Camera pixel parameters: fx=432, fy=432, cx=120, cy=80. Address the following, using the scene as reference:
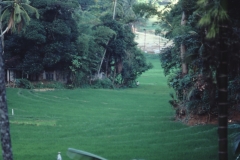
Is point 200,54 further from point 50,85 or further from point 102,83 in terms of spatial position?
point 102,83

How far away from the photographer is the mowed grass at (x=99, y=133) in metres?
11.6

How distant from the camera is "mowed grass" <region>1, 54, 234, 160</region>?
1159 cm

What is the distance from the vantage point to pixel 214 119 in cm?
1578

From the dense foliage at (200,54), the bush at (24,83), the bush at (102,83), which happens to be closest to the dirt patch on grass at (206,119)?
the dense foliage at (200,54)

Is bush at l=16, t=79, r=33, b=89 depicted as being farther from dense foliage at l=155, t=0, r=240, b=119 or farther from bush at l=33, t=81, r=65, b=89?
dense foliage at l=155, t=0, r=240, b=119

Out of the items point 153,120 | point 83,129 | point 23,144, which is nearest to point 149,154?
point 23,144

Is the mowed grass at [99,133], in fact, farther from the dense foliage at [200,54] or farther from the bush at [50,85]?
the bush at [50,85]

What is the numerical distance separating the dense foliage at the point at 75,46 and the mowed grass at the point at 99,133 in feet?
18.8

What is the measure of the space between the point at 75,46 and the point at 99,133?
1899cm

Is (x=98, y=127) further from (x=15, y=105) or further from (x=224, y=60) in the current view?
(x=224, y=60)

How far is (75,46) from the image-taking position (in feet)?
112

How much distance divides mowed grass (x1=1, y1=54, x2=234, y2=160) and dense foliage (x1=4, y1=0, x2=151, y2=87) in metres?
5.72

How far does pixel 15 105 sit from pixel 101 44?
15.7 metres

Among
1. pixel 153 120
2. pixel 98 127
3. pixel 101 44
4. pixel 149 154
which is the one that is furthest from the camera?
pixel 101 44
